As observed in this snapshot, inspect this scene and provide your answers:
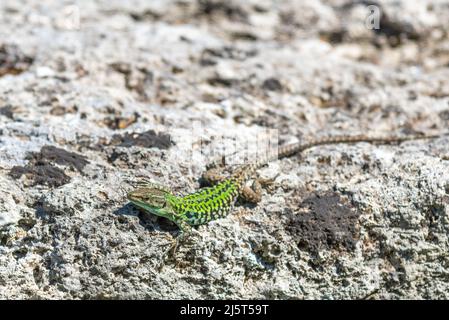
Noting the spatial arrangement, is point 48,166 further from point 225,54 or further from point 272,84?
point 225,54

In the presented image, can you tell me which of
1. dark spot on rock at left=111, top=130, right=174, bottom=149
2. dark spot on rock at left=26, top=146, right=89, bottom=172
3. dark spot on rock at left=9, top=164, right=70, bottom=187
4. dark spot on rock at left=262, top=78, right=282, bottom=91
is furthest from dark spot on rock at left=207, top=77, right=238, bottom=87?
dark spot on rock at left=9, top=164, right=70, bottom=187

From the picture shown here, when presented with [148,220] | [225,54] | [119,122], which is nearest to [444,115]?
[225,54]

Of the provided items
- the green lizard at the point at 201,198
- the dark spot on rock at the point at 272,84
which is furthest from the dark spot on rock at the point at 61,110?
the dark spot on rock at the point at 272,84

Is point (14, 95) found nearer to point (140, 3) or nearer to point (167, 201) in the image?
point (167, 201)

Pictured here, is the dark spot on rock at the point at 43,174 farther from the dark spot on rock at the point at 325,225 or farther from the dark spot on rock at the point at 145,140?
the dark spot on rock at the point at 325,225

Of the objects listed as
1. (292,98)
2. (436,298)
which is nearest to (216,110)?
(292,98)

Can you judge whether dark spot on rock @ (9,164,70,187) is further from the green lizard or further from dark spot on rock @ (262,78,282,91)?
dark spot on rock @ (262,78,282,91)
